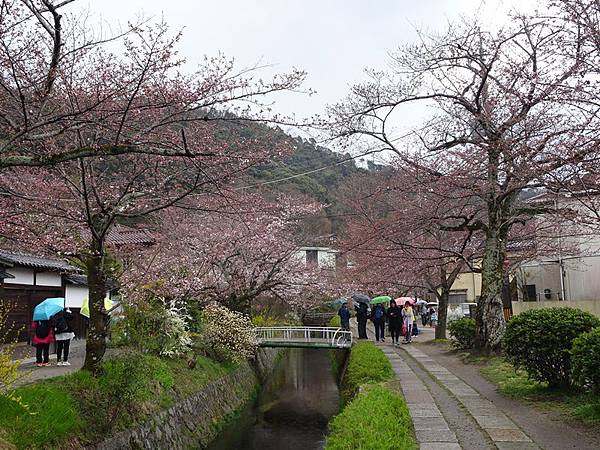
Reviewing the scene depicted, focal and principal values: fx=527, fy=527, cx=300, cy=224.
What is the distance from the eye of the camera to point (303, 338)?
19.3m

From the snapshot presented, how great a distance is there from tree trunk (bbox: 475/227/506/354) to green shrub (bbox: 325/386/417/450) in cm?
683

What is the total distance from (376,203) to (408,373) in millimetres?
12207

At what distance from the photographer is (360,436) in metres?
6.28

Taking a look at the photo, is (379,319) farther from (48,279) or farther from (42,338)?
(42,338)

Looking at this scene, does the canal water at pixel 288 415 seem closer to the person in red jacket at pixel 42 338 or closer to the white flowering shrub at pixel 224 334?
the white flowering shrub at pixel 224 334

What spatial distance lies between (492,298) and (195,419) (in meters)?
8.27

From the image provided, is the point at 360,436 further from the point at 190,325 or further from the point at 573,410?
the point at 190,325

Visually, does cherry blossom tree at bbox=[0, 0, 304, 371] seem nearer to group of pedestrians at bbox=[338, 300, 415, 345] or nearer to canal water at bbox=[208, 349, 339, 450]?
canal water at bbox=[208, 349, 339, 450]

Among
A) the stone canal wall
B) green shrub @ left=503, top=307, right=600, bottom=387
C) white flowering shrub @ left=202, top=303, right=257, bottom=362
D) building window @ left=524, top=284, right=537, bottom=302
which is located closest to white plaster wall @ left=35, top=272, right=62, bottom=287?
white flowering shrub @ left=202, top=303, right=257, bottom=362

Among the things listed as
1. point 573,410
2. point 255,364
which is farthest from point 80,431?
point 255,364

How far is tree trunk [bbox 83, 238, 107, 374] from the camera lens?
916cm

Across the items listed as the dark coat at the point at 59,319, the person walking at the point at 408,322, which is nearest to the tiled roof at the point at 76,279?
the dark coat at the point at 59,319

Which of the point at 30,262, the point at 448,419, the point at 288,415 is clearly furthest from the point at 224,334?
the point at 448,419

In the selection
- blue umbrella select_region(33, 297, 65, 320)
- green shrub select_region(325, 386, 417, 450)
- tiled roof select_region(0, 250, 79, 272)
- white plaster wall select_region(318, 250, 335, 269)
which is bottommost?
green shrub select_region(325, 386, 417, 450)
